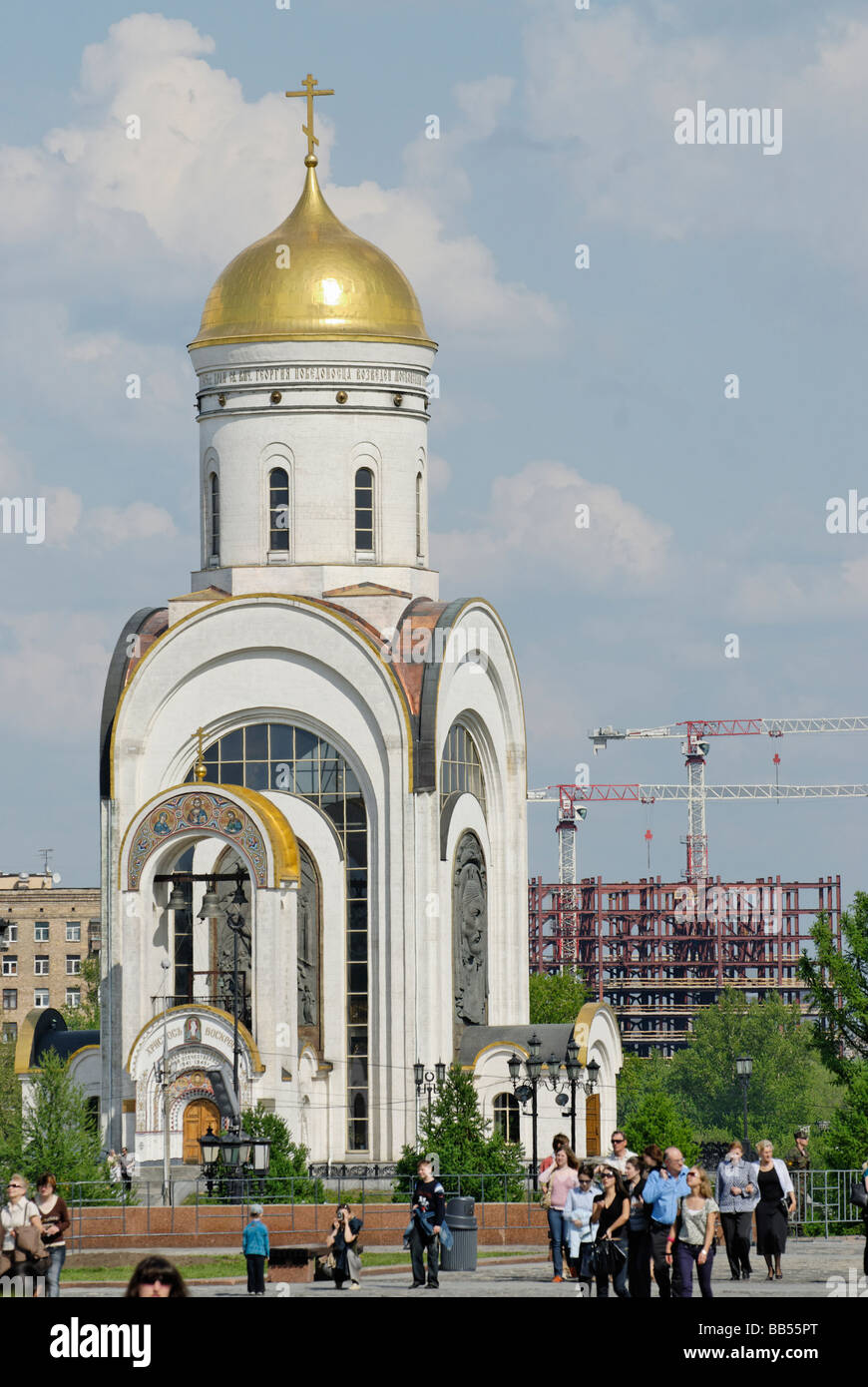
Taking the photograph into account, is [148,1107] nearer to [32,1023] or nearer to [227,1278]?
[32,1023]

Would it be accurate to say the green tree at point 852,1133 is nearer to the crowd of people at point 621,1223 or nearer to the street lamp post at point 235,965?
the street lamp post at point 235,965

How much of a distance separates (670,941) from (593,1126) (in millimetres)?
108317

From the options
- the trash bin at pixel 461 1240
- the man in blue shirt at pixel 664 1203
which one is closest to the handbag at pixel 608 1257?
the man in blue shirt at pixel 664 1203

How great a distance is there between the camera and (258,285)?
50.2 m

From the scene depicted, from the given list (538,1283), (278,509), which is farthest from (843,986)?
(538,1283)

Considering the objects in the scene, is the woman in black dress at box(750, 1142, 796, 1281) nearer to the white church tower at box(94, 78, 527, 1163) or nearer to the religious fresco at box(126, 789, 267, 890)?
the white church tower at box(94, 78, 527, 1163)

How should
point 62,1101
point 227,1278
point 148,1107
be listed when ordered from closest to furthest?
point 227,1278 → point 62,1101 → point 148,1107

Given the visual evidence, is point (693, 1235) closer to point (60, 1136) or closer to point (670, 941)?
point (60, 1136)

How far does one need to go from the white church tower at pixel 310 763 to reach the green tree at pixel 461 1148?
121 inches

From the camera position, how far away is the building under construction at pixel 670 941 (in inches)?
6112

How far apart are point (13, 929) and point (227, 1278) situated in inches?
3388

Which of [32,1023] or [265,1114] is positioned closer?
[265,1114]

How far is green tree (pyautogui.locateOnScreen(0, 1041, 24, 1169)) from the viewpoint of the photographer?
39.5 metres
